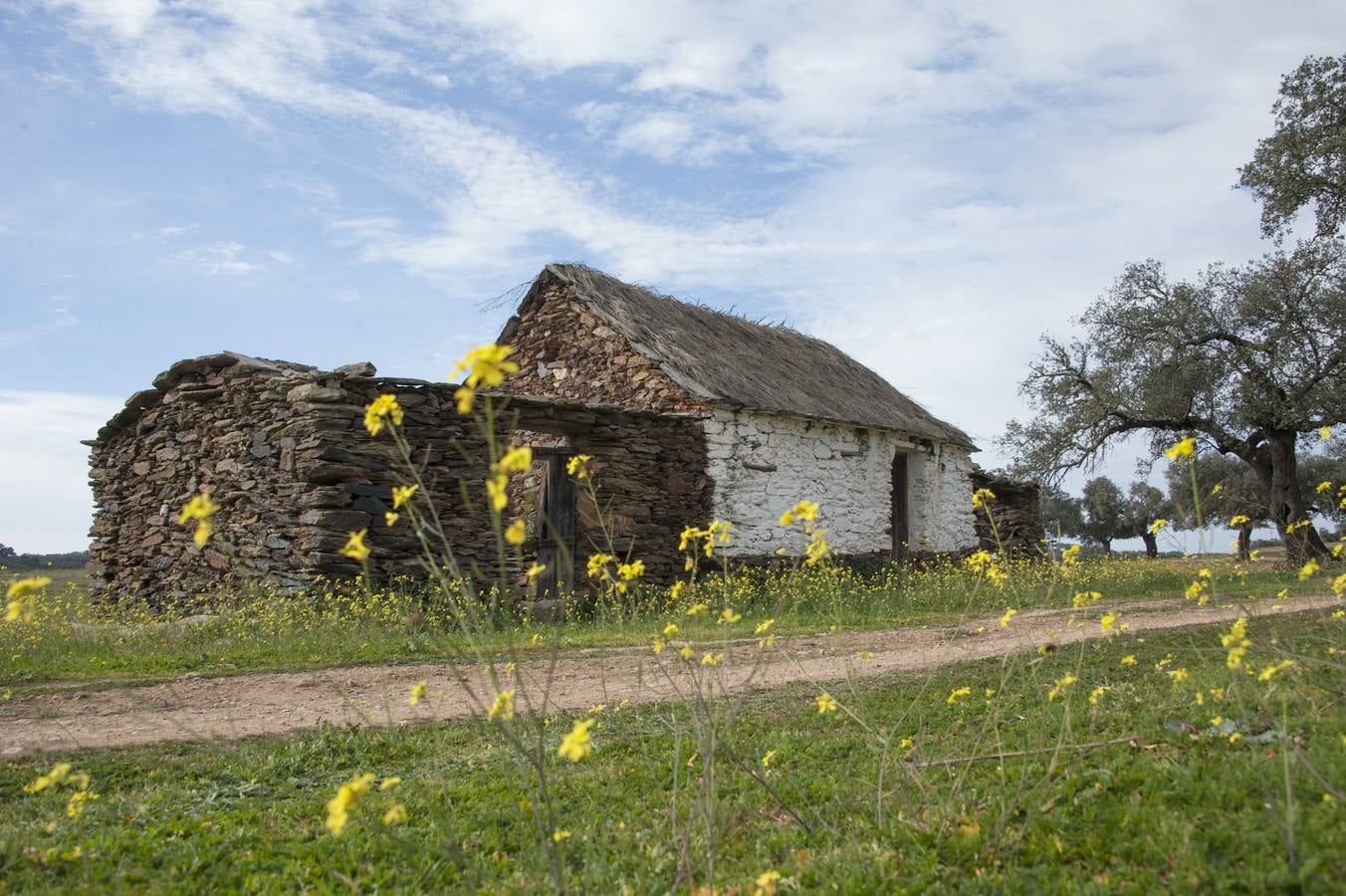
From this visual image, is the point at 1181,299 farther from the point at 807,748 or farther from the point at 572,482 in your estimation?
the point at 807,748

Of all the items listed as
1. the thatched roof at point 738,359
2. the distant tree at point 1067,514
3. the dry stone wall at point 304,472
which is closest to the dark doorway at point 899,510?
the thatched roof at point 738,359

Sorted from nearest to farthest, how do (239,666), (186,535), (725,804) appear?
1. (725,804)
2. (239,666)
3. (186,535)

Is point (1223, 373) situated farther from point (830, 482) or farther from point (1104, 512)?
point (1104, 512)

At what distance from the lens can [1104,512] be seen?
131ft

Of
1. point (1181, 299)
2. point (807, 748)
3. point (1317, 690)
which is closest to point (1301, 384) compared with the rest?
point (1181, 299)

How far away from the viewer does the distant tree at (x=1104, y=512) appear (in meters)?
39.7

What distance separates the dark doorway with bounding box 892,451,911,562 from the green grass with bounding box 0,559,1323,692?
10.9 ft

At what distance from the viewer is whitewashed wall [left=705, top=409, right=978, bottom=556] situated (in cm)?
1503

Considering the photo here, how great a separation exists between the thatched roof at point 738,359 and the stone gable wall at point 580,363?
0.77 ft

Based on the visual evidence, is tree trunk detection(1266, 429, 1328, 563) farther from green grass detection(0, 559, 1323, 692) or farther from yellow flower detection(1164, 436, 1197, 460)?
yellow flower detection(1164, 436, 1197, 460)

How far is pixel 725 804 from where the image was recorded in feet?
12.9

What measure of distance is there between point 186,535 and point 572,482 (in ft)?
17.4

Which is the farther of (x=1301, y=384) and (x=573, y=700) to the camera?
(x=1301, y=384)

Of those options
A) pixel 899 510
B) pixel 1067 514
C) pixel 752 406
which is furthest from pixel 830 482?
pixel 1067 514
